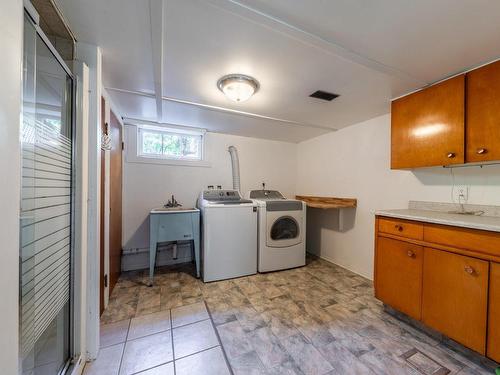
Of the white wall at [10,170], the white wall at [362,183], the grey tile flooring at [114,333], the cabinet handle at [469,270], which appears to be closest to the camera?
the white wall at [10,170]

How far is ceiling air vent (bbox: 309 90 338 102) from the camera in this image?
1.83 m

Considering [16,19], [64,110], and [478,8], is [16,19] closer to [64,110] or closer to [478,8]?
[64,110]

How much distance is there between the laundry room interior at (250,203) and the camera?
0.94m

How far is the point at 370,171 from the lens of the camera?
2.45m

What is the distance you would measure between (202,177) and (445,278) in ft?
9.16

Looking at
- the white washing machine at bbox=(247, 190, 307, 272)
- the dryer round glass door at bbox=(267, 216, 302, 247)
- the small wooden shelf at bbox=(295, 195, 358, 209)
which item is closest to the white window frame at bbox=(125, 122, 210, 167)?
the white washing machine at bbox=(247, 190, 307, 272)

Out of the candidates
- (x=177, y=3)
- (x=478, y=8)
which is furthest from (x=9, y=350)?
(x=478, y=8)

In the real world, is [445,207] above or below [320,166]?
below

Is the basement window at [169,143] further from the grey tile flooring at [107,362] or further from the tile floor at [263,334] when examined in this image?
the grey tile flooring at [107,362]

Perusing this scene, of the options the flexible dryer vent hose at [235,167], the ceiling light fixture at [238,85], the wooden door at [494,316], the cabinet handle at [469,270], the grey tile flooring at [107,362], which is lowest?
the grey tile flooring at [107,362]

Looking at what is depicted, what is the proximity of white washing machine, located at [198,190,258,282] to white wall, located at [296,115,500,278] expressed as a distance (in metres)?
1.26

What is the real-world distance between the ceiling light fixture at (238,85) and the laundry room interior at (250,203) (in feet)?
0.05

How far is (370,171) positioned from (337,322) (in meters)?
1.71

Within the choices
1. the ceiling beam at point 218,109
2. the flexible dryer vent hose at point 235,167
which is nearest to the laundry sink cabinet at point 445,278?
the ceiling beam at point 218,109
